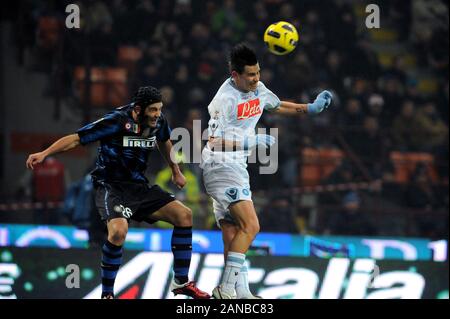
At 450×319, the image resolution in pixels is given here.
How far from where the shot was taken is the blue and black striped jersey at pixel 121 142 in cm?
959

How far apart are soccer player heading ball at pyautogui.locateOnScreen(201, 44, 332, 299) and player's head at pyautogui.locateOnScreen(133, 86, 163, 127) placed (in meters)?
0.52

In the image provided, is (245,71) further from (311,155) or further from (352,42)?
(352,42)

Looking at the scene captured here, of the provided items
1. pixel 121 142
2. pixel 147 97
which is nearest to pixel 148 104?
pixel 147 97

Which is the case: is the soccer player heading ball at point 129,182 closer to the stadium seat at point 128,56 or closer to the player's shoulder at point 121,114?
the player's shoulder at point 121,114

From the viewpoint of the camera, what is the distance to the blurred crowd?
16.8 meters

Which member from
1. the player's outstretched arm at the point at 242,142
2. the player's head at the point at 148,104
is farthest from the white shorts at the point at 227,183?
the player's head at the point at 148,104

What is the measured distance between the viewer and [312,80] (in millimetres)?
18641

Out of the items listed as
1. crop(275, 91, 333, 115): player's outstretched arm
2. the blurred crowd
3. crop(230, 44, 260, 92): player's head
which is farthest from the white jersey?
the blurred crowd

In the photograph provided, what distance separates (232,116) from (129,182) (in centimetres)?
116

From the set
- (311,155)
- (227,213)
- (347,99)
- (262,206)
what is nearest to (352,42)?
(347,99)

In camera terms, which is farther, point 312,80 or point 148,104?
point 312,80

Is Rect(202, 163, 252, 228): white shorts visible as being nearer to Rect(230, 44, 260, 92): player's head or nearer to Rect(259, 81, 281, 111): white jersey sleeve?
Rect(259, 81, 281, 111): white jersey sleeve

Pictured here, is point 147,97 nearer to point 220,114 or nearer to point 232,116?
point 220,114

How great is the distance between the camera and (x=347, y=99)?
738 inches
